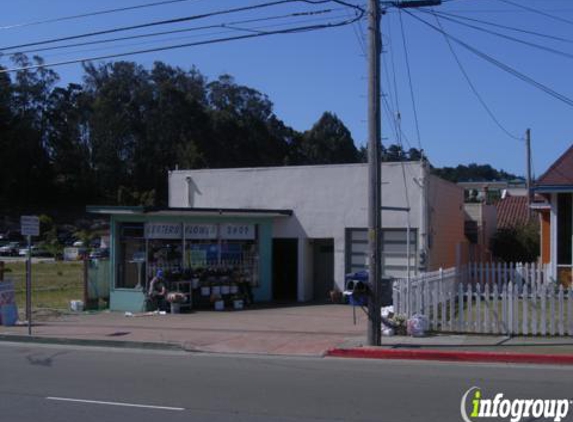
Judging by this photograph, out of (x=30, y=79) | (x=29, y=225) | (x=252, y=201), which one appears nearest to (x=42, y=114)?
(x=30, y=79)

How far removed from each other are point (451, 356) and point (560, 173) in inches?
390

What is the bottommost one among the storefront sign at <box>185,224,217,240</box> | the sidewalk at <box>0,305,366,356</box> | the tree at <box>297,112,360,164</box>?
the sidewalk at <box>0,305,366,356</box>

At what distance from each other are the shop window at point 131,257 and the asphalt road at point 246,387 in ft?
29.1

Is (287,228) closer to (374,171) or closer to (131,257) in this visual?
(131,257)

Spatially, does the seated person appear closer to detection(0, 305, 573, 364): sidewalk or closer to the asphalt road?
detection(0, 305, 573, 364): sidewalk

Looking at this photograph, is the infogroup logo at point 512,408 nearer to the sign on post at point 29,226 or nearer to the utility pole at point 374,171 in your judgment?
the utility pole at point 374,171

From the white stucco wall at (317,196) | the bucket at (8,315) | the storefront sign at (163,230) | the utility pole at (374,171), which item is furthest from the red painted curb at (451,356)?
the white stucco wall at (317,196)

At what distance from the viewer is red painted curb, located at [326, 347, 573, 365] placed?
12.6 metres

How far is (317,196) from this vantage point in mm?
26312

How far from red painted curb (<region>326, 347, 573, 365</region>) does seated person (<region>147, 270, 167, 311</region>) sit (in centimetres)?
947

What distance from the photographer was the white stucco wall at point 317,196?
24.8 metres

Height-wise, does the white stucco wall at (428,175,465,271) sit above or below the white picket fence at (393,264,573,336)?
above

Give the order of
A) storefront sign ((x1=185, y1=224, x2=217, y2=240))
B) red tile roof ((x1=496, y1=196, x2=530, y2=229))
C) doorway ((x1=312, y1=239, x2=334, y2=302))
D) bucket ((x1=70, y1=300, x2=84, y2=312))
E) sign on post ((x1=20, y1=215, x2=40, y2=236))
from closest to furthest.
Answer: sign on post ((x1=20, y1=215, x2=40, y2=236))
bucket ((x1=70, y1=300, x2=84, y2=312))
storefront sign ((x1=185, y1=224, x2=217, y2=240))
doorway ((x1=312, y1=239, x2=334, y2=302))
red tile roof ((x1=496, y1=196, x2=530, y2=229))

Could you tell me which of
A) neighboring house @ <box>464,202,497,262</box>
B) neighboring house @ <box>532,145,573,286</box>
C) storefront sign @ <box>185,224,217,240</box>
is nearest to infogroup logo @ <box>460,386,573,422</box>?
neighboring house @ <box>532,145,573,286</box>
